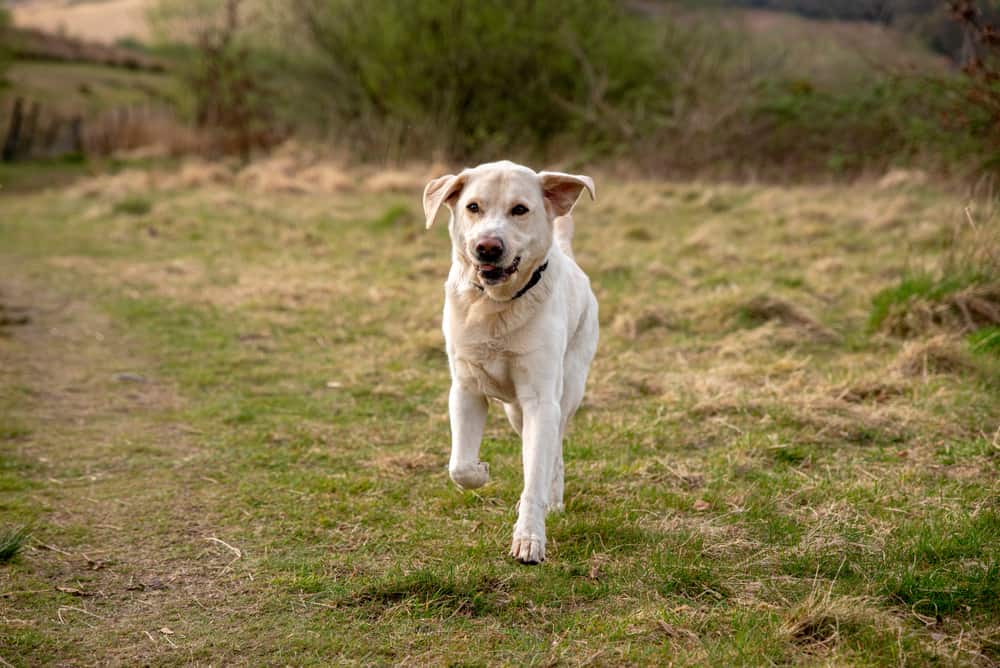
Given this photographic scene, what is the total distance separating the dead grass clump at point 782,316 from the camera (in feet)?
25.5

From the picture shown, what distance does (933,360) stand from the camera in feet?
21.6

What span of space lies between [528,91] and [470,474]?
1845 cm

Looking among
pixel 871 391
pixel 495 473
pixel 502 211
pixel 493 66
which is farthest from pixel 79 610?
pixel 493 66

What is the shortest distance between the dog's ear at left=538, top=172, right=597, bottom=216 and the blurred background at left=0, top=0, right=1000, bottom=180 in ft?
38.2

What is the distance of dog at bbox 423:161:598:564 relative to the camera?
4.07 meters

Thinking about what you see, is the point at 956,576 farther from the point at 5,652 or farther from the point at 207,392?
the point at 207,392

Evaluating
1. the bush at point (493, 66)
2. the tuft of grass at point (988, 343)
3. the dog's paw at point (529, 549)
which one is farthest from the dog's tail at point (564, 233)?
the bush at point (493, 66)

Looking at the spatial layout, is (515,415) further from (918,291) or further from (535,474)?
(918,291)

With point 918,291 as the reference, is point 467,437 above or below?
below

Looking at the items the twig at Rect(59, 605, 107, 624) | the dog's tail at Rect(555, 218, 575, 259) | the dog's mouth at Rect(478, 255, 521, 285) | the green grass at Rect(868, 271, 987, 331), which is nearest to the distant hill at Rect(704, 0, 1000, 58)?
the green grass at Rect(868, 271, 987, 331)

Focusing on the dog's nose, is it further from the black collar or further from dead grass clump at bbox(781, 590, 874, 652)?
dead grass clump at bbox(781, 590, 874, 652)

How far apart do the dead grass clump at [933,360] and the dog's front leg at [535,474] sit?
3394 millimetres

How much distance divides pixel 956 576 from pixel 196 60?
80.5 ft

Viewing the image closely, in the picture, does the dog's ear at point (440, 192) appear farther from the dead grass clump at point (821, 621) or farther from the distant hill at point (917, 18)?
the distant hill at point (917, 18)
